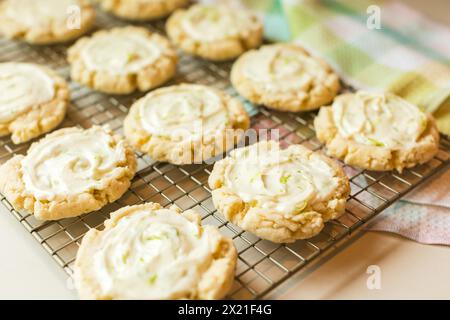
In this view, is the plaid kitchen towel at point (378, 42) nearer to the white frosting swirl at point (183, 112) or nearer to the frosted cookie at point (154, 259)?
the white frosting swirl at point (183, 112)

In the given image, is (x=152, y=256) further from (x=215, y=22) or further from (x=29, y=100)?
(x=215, y=22)

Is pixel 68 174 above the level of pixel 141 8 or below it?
below

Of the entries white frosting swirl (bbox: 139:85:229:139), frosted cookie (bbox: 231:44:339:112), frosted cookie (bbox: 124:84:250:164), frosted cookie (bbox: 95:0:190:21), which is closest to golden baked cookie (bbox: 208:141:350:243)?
frosted cookie (bbox: 124:84:250:164)

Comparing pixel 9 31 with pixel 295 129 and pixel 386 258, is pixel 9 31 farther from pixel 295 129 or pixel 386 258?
pixel 386 258

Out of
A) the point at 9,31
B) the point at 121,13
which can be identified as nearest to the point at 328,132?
the point at 121,13

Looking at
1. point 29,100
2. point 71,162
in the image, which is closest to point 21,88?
point 29,100

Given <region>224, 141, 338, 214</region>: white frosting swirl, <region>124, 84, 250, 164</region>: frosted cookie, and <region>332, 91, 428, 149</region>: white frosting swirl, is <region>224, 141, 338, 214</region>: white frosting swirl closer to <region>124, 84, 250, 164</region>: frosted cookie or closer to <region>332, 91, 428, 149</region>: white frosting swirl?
<region>124, 84, 250, 164</region>: frosted cookie

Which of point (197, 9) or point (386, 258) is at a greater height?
point (197, 9)
